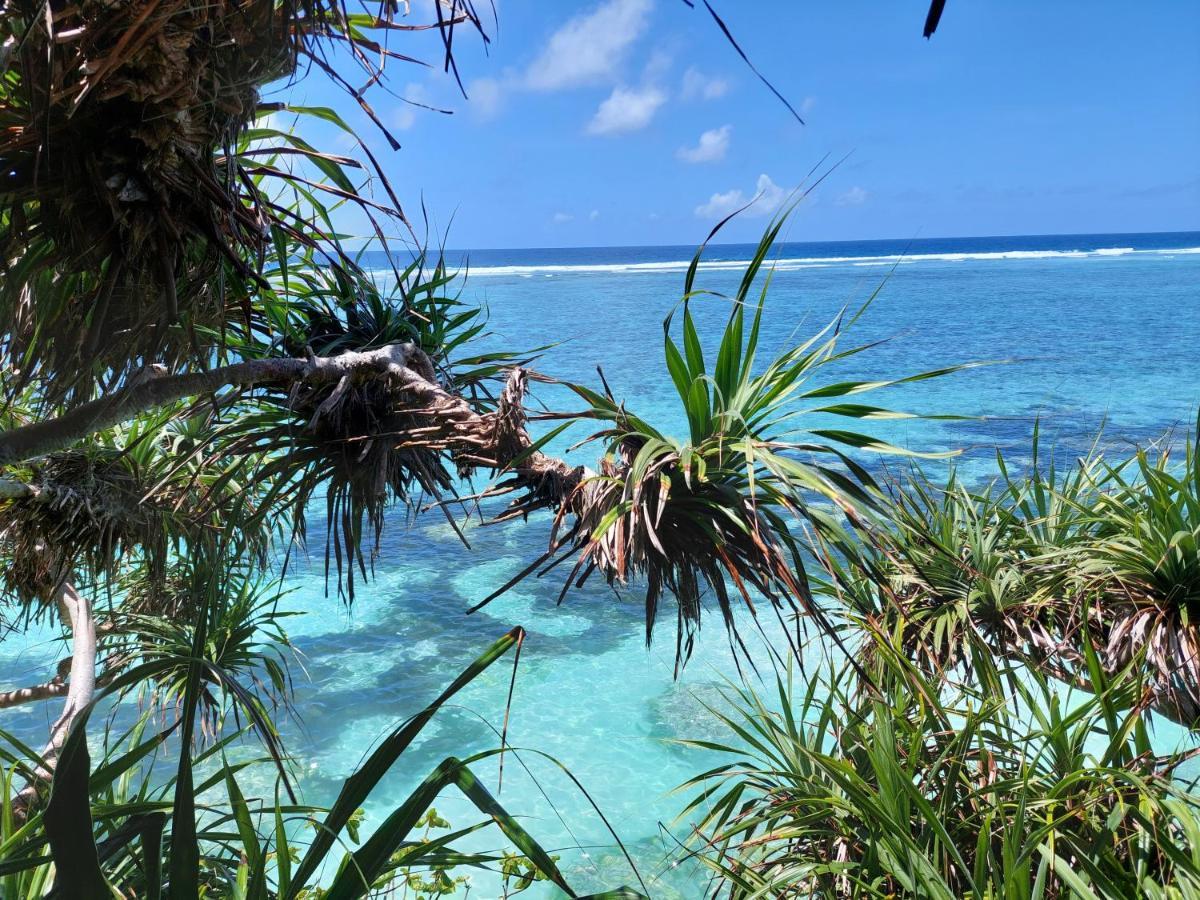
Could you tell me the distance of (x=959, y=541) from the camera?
3760 mm

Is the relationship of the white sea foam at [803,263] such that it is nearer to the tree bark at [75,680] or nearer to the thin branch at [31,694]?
the thin branch at [31,694]

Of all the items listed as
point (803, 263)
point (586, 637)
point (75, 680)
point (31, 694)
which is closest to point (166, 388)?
point (75, 680)

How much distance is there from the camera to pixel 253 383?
6.50 ft

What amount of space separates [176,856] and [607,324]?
3219 cm

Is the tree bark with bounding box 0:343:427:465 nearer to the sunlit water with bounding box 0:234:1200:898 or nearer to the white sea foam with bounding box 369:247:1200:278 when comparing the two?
the sunlit water with bounding box 0:234:1200:898

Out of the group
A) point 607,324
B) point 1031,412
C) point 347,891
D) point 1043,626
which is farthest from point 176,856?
point 607,324

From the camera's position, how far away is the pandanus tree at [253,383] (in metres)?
1.22

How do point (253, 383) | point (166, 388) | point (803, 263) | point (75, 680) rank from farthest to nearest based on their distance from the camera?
1. point (803, 263)
2. point (75, 680)
3. point (253, 383)
4. point (166, 388)

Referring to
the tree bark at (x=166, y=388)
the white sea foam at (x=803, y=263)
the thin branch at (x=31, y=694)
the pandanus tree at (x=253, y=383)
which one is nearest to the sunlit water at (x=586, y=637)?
the pandanus tree at (x=253, y=383)

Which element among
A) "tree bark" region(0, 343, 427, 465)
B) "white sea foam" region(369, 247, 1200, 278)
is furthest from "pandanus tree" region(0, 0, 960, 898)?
"white sea foam" region(369, 247, 1200, 278)

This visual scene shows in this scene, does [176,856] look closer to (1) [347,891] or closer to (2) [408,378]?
(1) [347,891]

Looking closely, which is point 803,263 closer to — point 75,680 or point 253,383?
point 75,680

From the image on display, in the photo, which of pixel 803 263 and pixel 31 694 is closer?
pixel 31 694

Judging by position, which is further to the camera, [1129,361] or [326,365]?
[1129,361]
